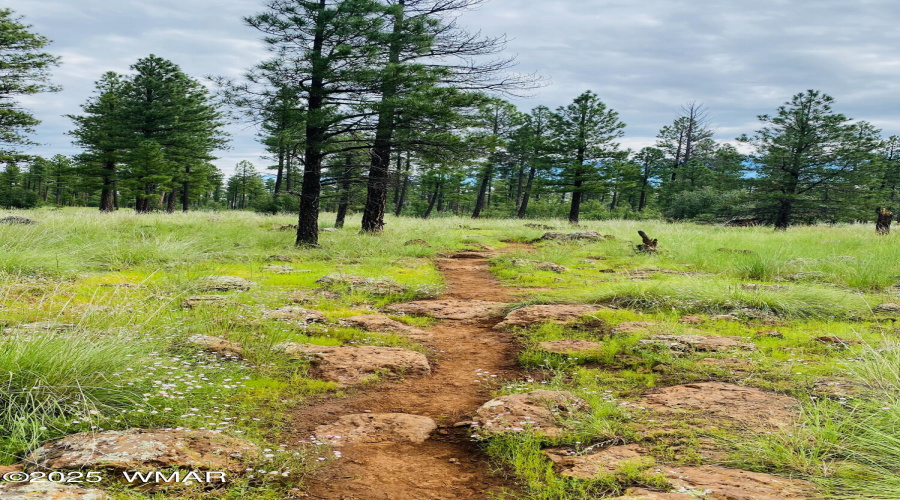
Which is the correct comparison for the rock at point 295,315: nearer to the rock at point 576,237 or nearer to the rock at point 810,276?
the rock at point 810,276

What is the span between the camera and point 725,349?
4195 millimetres

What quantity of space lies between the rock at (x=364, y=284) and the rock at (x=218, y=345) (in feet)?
10.1

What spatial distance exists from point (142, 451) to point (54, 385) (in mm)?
837

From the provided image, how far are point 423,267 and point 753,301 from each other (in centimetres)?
606

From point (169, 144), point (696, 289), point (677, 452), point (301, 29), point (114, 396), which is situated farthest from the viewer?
point (169, 144)

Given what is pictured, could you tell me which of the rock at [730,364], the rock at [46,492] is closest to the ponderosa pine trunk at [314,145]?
the rock at [730,364]

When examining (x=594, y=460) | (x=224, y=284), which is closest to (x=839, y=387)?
(x=594, y=460)

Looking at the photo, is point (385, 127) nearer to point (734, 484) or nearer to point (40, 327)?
point (40, 327)

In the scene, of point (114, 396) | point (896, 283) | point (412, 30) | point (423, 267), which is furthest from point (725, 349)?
point (412, 30)

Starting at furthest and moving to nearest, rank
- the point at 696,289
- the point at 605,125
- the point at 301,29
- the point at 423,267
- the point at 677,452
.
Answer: the point at 605,125 → the point at 301,29 → the point at 423,267 → the point at 696,289 → the point at 677,452

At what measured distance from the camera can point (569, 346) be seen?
457 cm

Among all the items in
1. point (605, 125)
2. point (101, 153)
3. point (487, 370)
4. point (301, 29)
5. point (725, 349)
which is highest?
point (605, 125)

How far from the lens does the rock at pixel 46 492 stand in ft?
5.34

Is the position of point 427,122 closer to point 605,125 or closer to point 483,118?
point 483,118
